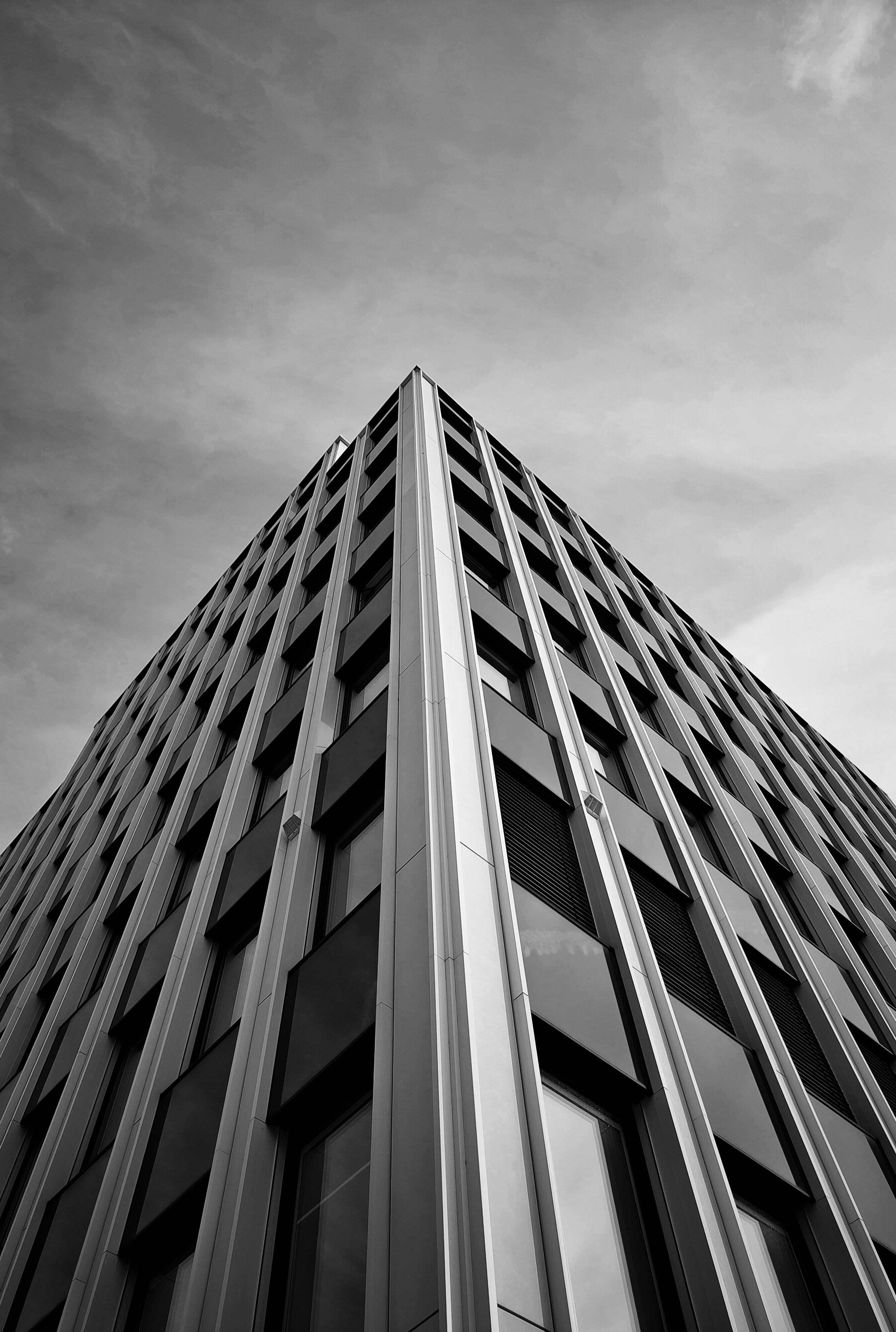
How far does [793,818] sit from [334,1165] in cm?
1840

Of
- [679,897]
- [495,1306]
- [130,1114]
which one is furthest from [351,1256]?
[679,897]

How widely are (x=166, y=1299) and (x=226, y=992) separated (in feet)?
12.6

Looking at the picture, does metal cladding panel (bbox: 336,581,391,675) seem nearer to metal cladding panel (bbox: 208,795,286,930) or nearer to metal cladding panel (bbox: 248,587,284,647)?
metal cladding panel (bbox: 208,795,286,930)

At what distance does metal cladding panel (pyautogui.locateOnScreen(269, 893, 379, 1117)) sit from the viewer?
8711 mm

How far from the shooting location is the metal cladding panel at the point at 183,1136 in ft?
31.8

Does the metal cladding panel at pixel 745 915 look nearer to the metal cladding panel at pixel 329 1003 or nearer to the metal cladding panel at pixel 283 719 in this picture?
the metal cladding panel at pixel 329 1003

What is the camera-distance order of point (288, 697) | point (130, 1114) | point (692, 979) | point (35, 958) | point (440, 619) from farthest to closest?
1. point (35, 958)
2. point (288, 697)
3. point (440, 619)
4. point (692, 979)
5. point (130, 1114)

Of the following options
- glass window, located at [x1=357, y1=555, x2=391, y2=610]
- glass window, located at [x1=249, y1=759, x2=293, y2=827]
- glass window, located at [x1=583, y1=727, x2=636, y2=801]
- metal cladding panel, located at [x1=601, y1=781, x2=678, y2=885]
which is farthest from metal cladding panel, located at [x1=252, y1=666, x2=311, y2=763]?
metal cladding panel, located at [x1=601, y1=781, x2=678, y2=885]

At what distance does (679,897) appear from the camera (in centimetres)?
1365

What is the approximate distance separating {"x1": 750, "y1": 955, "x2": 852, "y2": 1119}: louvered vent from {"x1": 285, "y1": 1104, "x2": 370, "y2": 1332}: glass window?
7.13 m

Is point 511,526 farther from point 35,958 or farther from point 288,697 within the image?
point 35,958

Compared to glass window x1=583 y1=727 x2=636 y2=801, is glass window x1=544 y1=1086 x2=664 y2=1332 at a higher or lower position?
lower

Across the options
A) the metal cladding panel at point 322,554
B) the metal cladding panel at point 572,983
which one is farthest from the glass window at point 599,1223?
the metal cladding panel at point 322,554

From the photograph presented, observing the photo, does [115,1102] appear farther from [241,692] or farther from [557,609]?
[557,609]
